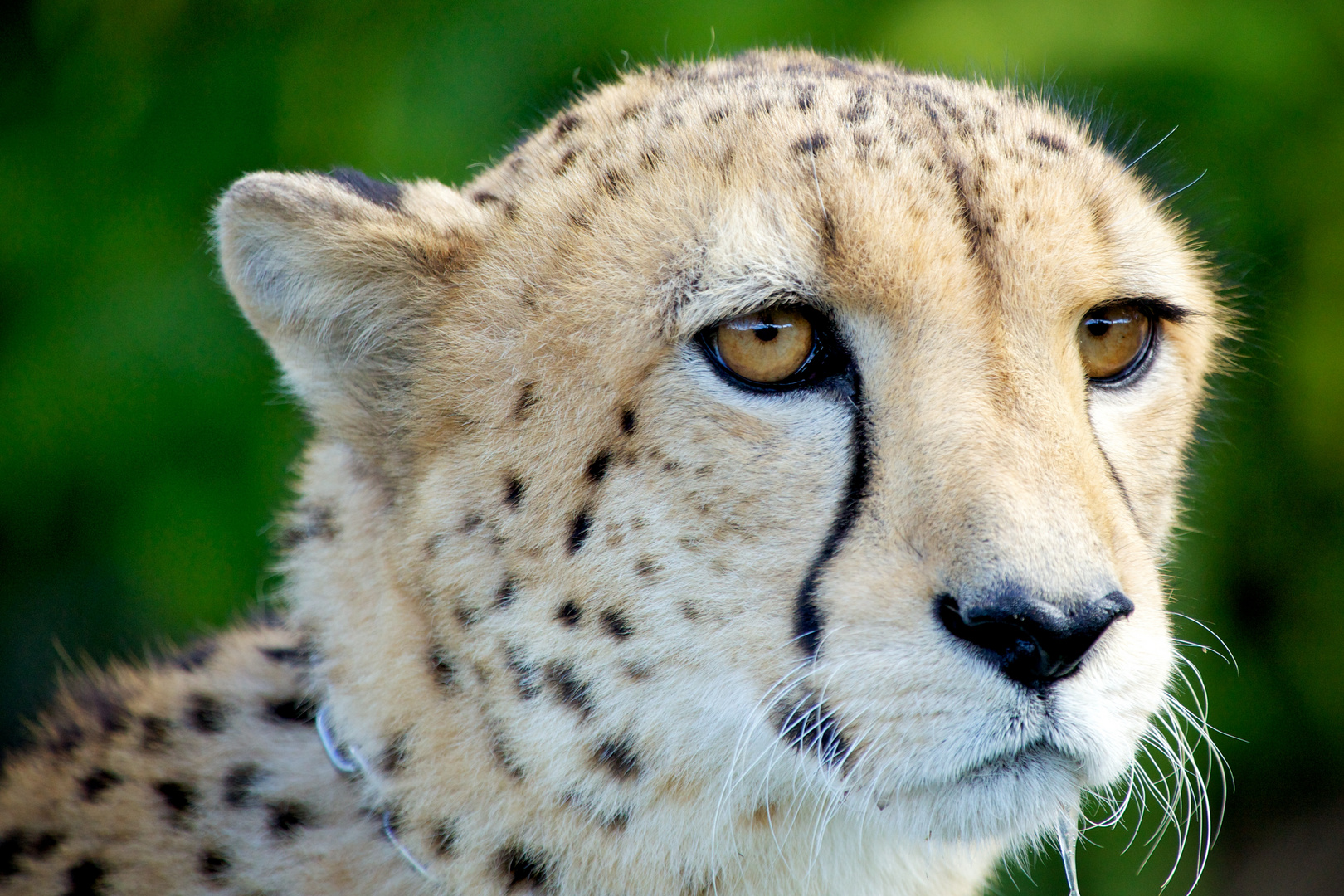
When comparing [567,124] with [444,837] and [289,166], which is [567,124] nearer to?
[444,837]

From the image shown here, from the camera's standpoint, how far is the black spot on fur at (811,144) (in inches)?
59.9

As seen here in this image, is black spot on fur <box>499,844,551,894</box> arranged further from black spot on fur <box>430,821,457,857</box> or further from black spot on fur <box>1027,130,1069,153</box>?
black spot on fur <box>1027,130,1069,153</box>

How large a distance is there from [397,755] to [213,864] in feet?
1.09

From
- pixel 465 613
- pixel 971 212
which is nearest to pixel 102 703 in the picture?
pixel 465 613

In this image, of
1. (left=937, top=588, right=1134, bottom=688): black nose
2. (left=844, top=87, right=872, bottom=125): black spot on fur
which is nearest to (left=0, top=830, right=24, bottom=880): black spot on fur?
(left=937, top=588, right=1134, bottom=688): black nose

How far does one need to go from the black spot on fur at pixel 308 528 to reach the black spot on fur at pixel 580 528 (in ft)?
1.38

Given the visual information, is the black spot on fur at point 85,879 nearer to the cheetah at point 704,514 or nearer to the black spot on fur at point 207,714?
the cheetah at point 704,514

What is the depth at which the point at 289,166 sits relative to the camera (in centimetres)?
281

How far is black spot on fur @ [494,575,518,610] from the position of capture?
149 centimetres

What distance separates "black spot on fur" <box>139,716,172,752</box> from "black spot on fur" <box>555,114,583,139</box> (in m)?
1.07

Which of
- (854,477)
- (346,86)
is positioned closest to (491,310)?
(854,477)

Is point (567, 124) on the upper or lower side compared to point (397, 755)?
upper

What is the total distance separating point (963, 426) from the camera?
135 cm

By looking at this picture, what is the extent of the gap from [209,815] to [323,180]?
35.3 inches
